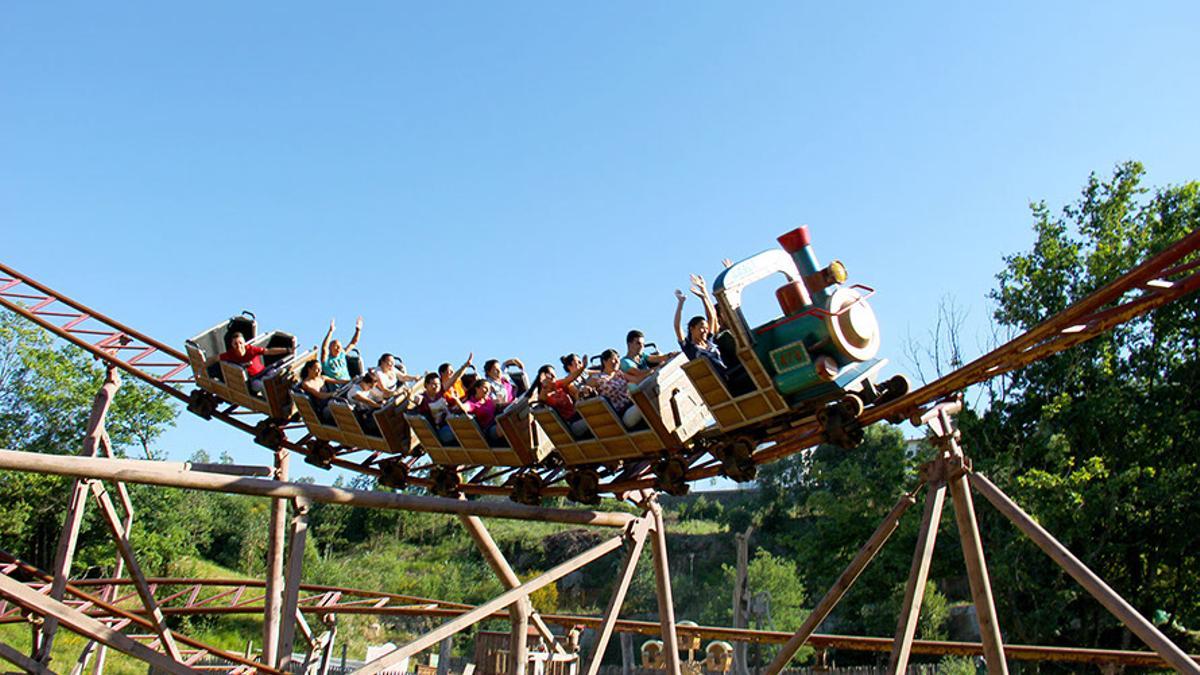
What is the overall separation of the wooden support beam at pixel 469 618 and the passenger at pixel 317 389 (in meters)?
2.96

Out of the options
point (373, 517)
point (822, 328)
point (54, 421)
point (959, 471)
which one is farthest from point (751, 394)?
point (373, 517)

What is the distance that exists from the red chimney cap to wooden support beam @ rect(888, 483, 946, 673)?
142cm

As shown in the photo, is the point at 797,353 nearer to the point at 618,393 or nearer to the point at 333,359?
the point at 618,393

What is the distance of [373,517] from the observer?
3188 cm

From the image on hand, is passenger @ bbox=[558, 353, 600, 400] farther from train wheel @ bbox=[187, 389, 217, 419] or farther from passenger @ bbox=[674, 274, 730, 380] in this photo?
train wheel @ bbox=[187, 389, 217, 419]

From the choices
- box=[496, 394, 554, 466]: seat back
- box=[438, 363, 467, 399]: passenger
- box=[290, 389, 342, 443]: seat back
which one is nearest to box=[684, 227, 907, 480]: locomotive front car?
box=[496, 394, 554, 466]: seat back

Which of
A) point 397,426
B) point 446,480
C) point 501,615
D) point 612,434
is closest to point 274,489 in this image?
point 612,434

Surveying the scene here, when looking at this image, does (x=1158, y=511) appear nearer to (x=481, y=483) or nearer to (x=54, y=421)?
(x=481, y=483)

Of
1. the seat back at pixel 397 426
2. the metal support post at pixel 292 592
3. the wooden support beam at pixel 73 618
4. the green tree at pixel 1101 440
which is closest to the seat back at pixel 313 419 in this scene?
the seat back at pixel 397 426

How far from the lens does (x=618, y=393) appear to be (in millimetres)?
5734

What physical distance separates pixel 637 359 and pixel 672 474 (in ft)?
2.53

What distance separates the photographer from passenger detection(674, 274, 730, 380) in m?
5.16

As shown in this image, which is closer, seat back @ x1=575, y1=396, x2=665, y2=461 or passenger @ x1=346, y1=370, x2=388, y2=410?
seat back @ x1=575, y1=396, x2=665, y2=461

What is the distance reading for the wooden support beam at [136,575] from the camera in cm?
640
